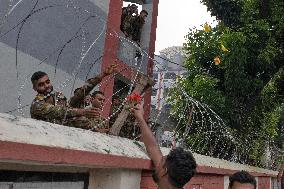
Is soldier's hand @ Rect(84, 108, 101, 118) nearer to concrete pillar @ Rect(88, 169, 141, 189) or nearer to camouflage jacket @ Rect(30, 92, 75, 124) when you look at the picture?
camouflage jacket @ Rect(30, 92, 75, 124)

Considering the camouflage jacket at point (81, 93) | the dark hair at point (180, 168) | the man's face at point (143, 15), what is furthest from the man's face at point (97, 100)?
the man's face at point (143, 15)

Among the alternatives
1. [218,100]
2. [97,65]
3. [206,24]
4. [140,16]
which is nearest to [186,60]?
[206,24]

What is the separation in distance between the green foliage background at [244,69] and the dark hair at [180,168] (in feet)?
35.5

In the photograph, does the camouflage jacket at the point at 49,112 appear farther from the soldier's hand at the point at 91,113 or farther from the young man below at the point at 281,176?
the young man below at the point at 281,176

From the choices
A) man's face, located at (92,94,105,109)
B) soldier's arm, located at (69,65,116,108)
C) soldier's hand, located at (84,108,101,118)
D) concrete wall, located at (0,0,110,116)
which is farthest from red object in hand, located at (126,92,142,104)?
concrete wall, located at (0,0,110,116)

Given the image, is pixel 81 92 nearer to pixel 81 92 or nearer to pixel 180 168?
pixel 81 92

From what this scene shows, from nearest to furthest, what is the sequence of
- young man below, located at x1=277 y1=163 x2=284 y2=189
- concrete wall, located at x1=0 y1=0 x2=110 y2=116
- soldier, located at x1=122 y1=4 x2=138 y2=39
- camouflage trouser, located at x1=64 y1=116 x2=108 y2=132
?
camouflage trouser, located at x1=64 y1=116 x2=108 y2=132, young man below, located at x1=277 y1=163 x2=284 y2=189, concrete wall, located at x1=0 y1=0 x2=110 y2=116, soldier, located at x1=122 y1=4 x2=138 y2=39

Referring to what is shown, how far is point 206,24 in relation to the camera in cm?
1588

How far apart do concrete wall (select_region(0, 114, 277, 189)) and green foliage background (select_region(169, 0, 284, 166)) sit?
1064 centimetres

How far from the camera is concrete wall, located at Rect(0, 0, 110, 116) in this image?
20.6ft

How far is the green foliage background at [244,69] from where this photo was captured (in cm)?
1400

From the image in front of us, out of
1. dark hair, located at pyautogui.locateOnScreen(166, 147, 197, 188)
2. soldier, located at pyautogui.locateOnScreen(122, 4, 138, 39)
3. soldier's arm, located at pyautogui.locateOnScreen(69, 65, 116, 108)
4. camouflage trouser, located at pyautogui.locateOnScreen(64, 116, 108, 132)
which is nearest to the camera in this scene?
dark hair, located at pyautogui.locateOnScreen(166, 147, 197, 188)

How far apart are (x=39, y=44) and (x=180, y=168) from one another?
5.18m

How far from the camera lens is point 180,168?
260 cm
